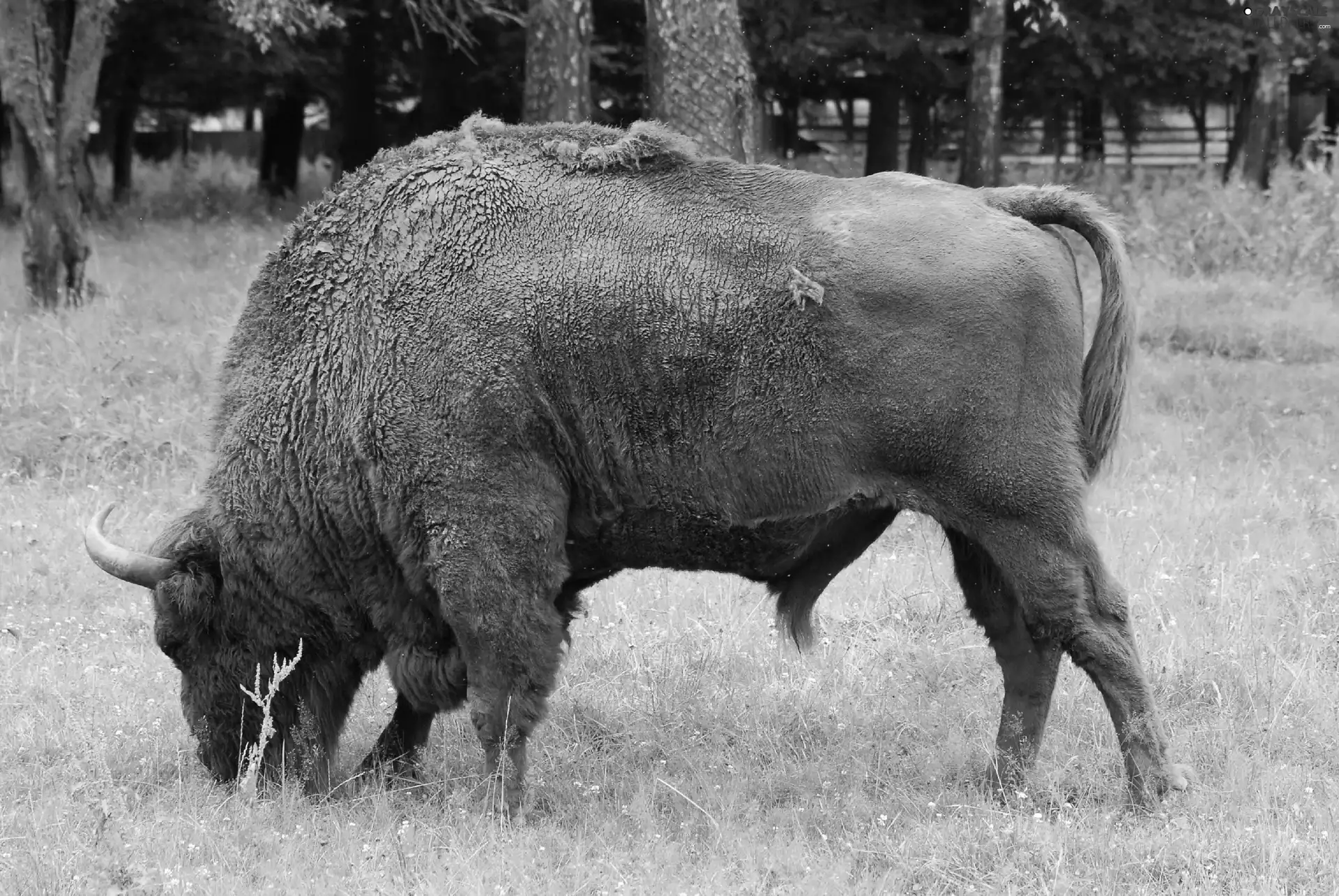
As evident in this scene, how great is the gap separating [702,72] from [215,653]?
17.5ft

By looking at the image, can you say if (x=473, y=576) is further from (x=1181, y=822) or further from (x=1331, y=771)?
(x=1331, y=771)

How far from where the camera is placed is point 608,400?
4445 millimetres

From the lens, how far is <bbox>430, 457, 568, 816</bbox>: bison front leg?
175 inches

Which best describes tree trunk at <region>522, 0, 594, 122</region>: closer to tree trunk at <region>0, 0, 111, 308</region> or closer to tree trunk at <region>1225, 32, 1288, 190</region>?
tree trunk at <region>0, 0, 111, 308</region>

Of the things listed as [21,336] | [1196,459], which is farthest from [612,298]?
[21,336]

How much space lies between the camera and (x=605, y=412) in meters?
4.45

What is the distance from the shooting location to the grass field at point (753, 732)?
4.09 meters

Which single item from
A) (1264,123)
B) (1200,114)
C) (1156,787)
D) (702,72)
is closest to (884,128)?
(1264,123)

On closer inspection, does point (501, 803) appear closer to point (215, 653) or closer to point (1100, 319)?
point (215, 653)

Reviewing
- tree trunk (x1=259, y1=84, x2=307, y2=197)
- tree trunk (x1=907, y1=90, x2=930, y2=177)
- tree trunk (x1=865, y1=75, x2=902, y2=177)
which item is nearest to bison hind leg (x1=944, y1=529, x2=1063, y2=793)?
tree trunk (x1=865, y1=75, x2=902, y2=177)

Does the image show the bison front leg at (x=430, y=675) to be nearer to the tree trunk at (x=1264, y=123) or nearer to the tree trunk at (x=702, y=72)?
the tree trunk at (x=702, y=72)

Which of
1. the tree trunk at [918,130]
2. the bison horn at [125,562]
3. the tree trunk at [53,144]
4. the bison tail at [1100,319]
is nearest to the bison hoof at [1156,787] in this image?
the bison tail at [1100,319]

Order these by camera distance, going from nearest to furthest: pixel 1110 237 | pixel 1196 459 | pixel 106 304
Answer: pixel 1110 237, pixel 1196 459, pixel 106 304

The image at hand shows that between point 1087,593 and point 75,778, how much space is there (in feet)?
11.4
